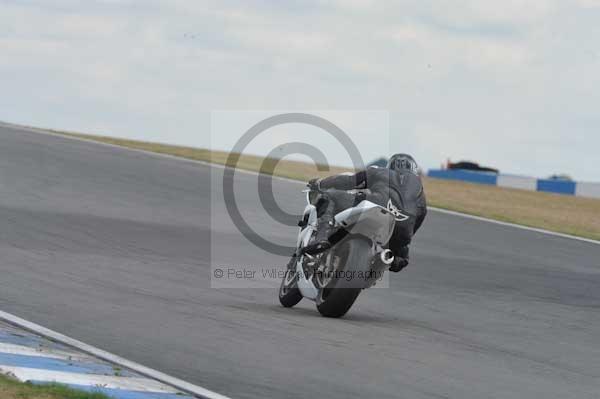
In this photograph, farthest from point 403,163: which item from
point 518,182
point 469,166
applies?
point 469,166

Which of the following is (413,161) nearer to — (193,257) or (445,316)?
(445,316)

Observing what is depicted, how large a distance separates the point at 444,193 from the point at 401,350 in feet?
58.8

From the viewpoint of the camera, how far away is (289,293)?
1035 centimetres

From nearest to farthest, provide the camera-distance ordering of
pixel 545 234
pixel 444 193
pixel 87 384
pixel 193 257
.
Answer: pixel 87 384 < pixel 193 257 < pixel 545 234 < pixel 444 193

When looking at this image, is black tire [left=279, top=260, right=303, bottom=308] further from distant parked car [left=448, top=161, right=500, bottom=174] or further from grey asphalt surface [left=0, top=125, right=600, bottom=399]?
distant parked car [left=448, top=161, right=500, bottom=174]

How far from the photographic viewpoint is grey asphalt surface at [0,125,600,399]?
720 cm

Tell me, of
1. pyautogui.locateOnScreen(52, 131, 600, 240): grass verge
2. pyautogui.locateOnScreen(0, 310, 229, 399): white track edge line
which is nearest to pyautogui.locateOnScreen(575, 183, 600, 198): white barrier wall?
pyautogui.locateOnScreen(52, 131, 600, 240): grass verge

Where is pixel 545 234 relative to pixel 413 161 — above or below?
below

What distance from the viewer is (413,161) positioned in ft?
32.1

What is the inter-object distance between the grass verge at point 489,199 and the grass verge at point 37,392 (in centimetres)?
Result: 1539

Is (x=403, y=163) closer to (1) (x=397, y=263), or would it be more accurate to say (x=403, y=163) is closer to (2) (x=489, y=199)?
(1) (x=397, y=263)

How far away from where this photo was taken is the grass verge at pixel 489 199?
21.6m

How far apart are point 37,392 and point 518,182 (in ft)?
92.8

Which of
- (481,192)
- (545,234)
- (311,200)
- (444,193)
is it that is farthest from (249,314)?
(481,192)
